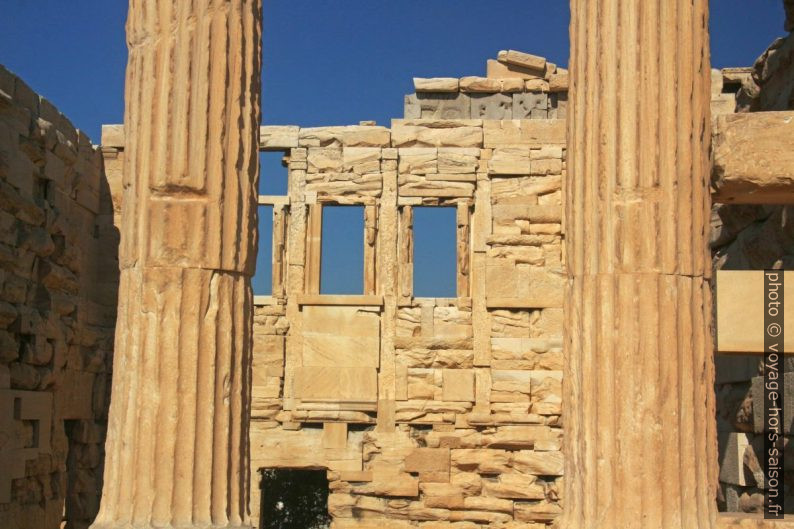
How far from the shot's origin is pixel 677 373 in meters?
7.48

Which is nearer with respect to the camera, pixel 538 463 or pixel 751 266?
pixel 751 266

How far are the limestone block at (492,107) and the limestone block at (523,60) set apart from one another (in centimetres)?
83

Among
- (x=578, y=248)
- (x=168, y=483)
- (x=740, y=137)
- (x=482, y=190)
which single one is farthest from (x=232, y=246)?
(x=482, y=190)

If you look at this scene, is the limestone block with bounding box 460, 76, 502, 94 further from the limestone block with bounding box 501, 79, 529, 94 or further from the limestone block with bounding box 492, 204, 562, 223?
the limestone block with bounding box 492, 204, 562, 223

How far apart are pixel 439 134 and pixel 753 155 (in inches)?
366

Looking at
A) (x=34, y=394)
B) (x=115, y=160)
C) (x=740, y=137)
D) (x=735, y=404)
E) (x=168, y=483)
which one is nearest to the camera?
(x=168, y=483)

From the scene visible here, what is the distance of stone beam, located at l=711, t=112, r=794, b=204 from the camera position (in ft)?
27.6

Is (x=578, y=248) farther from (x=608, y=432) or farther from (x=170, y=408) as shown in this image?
(x=170, y=408)

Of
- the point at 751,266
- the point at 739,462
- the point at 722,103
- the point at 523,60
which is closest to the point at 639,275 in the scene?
the point at 751,266

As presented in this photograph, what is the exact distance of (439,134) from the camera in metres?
17.4

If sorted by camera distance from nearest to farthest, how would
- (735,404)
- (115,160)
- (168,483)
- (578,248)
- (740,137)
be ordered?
1. (168,483)
2. (578,248)
3. (740,137)
4. (735,404)
5. (115,160)

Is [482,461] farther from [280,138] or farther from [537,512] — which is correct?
[280,138]

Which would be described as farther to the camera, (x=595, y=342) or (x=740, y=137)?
(x=740, y=137)

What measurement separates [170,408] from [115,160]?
1047 cm
